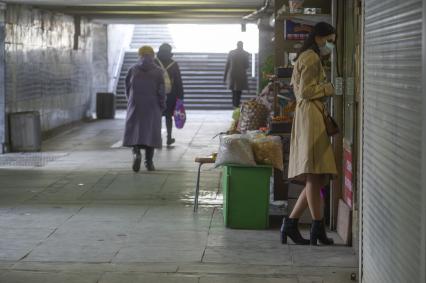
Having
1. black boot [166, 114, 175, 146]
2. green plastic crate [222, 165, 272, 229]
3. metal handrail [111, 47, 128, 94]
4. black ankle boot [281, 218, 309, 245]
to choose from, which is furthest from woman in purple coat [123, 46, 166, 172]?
metal handrail [111, 47, 128, 94]

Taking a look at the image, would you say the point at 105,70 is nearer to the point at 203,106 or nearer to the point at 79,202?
the point at 203,106

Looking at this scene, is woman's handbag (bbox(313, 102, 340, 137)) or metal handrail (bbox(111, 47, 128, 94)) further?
metal handrail (bbox(111, 47, 128, 94))

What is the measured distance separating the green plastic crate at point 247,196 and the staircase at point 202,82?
17.6 m

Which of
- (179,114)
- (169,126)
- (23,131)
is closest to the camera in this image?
(23,131)

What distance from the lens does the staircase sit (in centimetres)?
2634

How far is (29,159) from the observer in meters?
13.7

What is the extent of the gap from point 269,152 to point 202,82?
20.0m

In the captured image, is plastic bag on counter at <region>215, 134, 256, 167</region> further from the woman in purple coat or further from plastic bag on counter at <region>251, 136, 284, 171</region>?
the woman in purple coat

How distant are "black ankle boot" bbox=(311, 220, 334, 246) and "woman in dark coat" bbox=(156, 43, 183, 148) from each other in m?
7.38

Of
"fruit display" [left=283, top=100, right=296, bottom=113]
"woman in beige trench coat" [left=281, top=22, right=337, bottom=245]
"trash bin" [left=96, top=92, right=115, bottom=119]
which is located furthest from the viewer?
"trash bin" [left=96, top=92, right=115, bottom=119]

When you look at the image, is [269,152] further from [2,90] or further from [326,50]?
[2,90]

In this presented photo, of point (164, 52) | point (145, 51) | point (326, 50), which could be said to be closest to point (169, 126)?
point (164, 52)

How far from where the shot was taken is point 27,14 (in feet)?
52.1

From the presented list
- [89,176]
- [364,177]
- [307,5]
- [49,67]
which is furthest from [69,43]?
[364,177]
